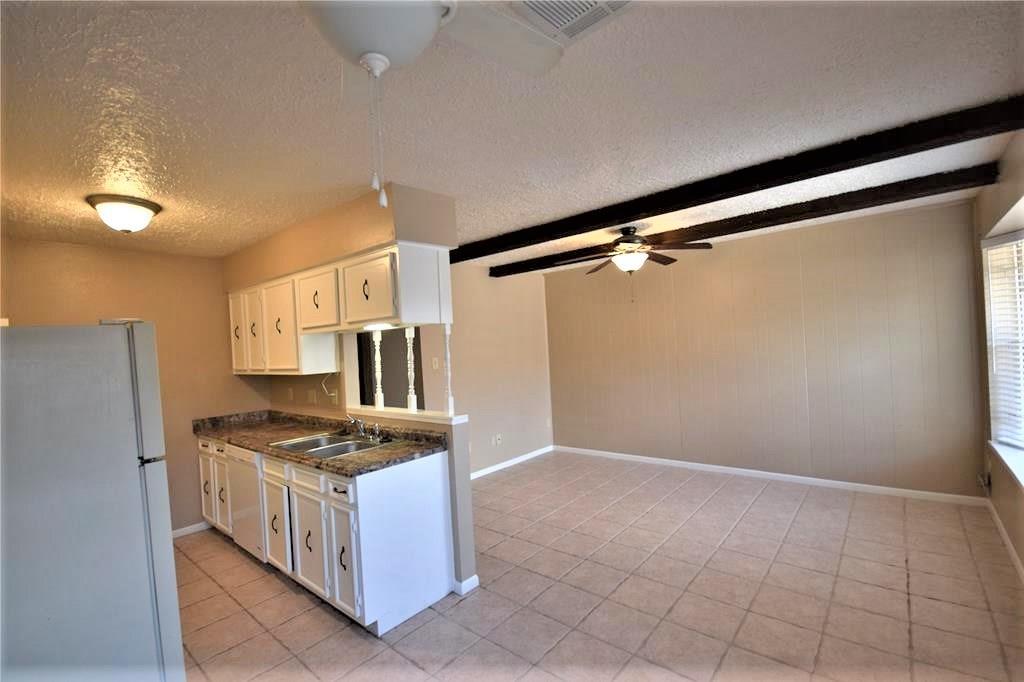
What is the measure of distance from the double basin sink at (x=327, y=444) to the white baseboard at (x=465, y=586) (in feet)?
3.29

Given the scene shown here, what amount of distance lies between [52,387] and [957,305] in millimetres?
5443

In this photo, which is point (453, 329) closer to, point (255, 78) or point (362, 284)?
point (362, 284)

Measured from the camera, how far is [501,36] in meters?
1.14

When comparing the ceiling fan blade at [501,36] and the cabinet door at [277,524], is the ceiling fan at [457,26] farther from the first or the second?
the cabinet door at [277,524]

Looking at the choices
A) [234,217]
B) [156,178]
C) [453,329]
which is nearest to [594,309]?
[453,329]

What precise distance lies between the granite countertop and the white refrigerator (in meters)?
0.89

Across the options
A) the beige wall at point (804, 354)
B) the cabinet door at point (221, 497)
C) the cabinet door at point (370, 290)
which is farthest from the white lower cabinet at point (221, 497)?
the beige wall at point (804, 354)

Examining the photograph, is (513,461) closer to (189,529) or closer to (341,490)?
(189,529)

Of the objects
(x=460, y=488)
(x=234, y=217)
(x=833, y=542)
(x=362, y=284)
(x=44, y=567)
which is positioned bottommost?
(x=833, y=542)

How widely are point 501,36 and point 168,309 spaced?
3.96m

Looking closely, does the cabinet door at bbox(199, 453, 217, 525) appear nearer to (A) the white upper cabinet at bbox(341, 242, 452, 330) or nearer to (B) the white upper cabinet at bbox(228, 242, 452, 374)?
(B) the white upper cabinet at bbox(228, 242, 452, 374)

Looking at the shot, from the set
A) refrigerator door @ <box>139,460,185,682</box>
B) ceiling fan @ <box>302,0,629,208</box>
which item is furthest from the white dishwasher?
ceiling fan @ <box>302,0,629,208</box>

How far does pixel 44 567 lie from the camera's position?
1.38 meters

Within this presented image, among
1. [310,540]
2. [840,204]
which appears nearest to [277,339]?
[310,540]
